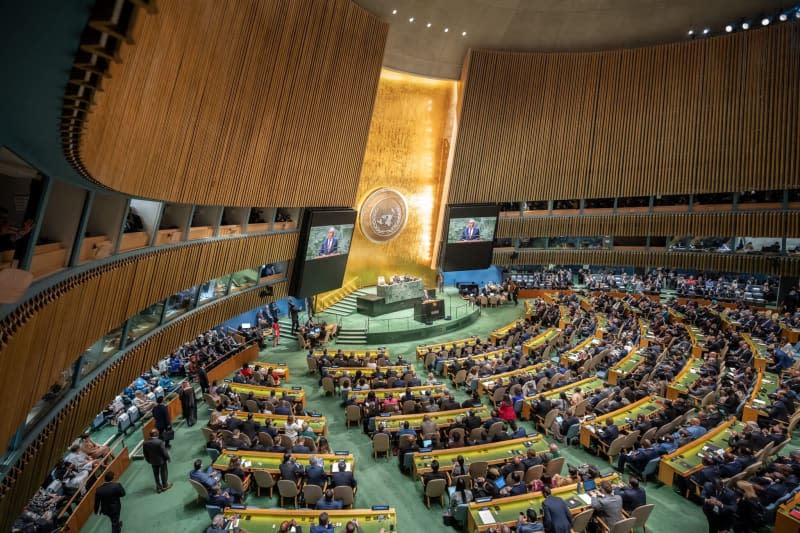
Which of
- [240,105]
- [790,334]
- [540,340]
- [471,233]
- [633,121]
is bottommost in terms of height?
[540,340]

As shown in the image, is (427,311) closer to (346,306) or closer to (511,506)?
(346,306)

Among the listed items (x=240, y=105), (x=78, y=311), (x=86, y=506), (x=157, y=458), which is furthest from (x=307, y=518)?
(x=240, y=105)

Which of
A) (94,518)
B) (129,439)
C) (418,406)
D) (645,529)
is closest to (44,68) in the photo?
(94,518)

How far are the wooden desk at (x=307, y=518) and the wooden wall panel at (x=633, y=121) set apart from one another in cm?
1604

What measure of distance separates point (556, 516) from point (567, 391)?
241 inches

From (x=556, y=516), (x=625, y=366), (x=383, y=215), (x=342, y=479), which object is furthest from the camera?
(x=383, y=215)

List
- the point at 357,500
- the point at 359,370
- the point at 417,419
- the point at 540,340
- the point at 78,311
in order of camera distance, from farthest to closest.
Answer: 1. the point at 540,340
2. the point at 359,370
3. the point at 417,419
4. the point at 357,500
5. the point at 78,311

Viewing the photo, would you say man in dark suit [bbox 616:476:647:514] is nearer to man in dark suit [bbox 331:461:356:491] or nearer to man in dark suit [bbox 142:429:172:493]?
man in dark suit [bbox 331:461:356:491]

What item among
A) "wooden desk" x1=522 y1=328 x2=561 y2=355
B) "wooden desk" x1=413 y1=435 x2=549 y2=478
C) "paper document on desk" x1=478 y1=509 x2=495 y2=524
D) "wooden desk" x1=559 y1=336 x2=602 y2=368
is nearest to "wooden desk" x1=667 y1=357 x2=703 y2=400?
"wooden desk" x1=559 y1=336 x2=602 y2=368

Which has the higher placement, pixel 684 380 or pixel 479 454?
pixel 684 380

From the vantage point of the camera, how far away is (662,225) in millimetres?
20406

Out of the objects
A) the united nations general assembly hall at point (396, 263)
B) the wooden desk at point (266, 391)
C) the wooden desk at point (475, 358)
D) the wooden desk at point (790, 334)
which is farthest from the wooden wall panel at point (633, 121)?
the wooden desk at point (266, 391)

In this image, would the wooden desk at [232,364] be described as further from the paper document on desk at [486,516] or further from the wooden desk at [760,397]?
the wooden desk at [760,397]

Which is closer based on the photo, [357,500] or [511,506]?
[511,506]
